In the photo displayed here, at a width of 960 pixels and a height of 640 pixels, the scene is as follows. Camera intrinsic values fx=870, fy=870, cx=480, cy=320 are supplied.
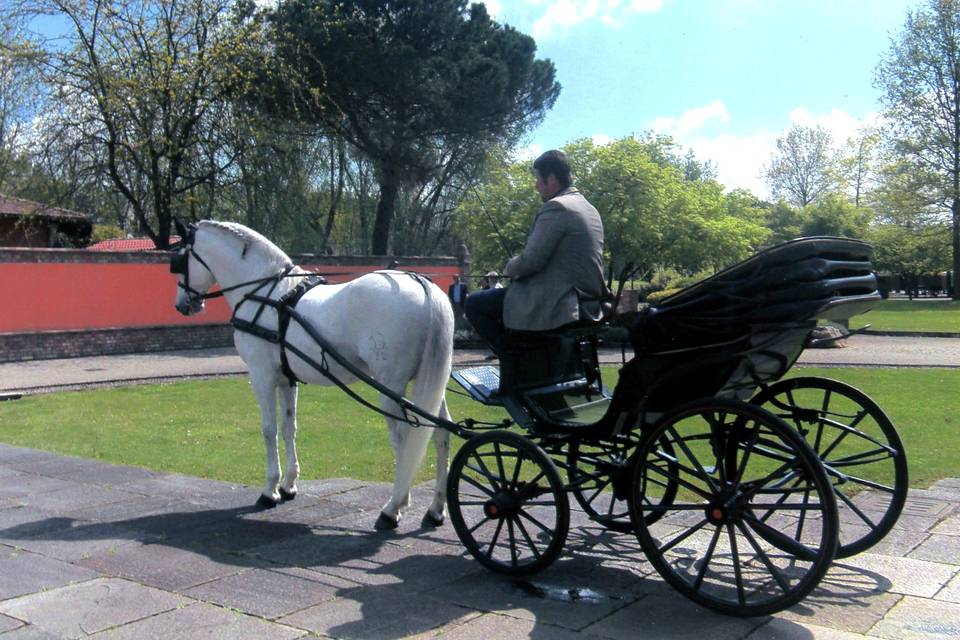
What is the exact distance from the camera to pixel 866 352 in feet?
72.3

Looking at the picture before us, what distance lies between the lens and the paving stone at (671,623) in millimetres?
3891

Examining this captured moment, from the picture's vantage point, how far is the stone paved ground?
159 inches

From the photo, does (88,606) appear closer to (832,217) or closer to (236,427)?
(236,427)

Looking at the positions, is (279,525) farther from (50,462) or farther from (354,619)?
(50,462)

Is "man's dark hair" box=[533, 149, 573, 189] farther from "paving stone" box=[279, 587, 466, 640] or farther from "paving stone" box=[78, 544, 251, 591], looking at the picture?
"paving stone" box=[78, 544, 251, 591]

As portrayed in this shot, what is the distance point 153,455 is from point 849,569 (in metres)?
6.66

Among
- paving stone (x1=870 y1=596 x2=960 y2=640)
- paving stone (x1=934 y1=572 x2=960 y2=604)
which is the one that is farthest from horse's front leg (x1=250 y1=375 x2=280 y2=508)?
paving stone (x1=934 y1=572 x2=960 y2=604)

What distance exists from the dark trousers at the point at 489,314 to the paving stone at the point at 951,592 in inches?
103

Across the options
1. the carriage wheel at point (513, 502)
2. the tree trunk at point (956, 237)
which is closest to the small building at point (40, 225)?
the carriage wheel at point (513, 502)

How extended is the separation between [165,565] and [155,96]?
20837 millimetres

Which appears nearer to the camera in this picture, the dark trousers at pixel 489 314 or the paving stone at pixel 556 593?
the paving stone at pixel 556 593

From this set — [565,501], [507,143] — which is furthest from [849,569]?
[507,143]

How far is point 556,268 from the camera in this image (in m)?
5.01

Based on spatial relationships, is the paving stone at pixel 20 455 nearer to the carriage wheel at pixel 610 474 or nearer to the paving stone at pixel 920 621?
the carriage wheel at pixel 610 474
